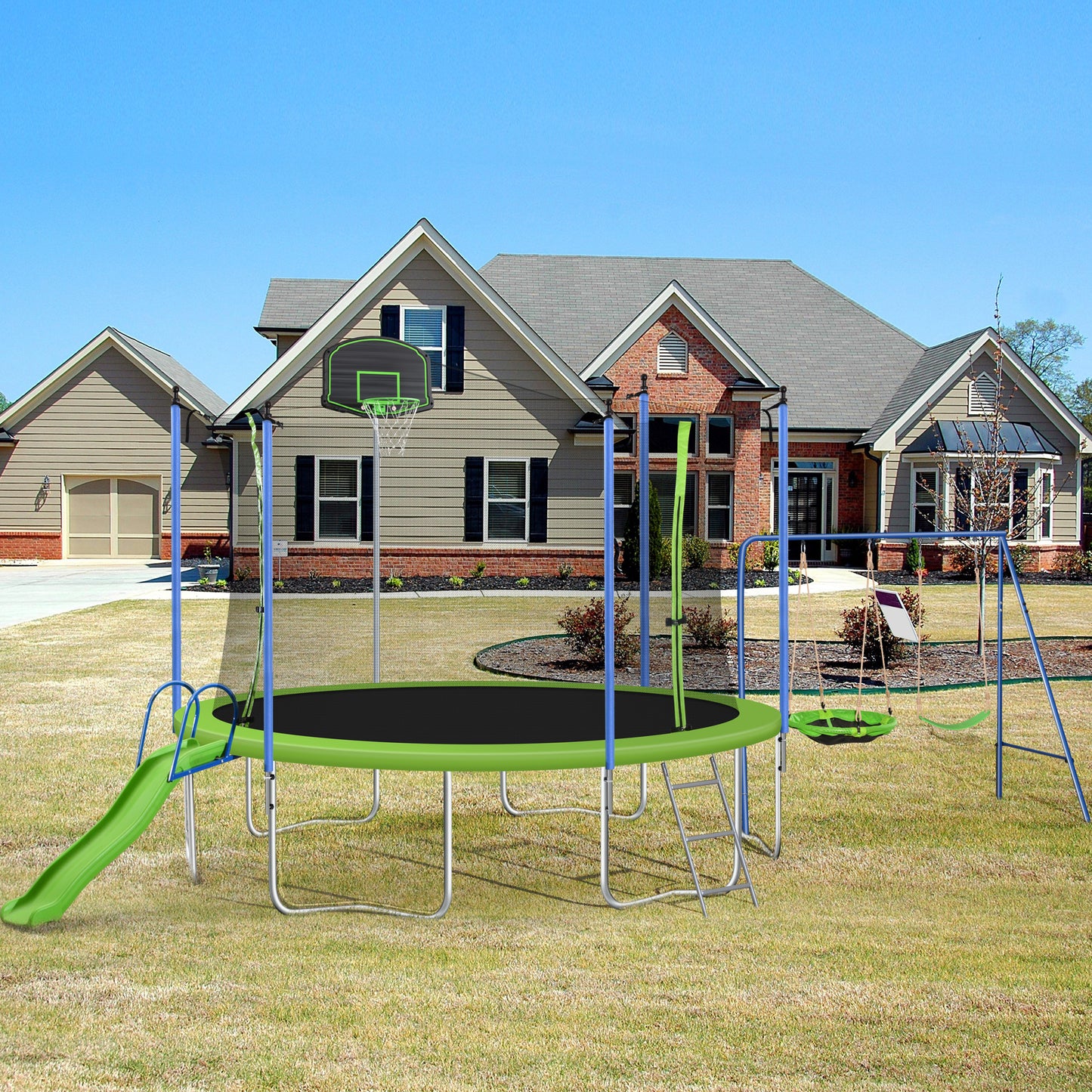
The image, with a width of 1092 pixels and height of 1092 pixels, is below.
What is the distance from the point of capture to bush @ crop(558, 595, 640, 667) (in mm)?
11719

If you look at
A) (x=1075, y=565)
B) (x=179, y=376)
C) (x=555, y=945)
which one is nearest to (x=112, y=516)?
(x=179, y=376)

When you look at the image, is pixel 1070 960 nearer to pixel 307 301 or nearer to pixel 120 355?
pixel 307 301

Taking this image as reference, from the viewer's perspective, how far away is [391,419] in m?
7.13

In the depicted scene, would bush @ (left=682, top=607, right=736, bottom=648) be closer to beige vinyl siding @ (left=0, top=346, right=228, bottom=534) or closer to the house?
the house

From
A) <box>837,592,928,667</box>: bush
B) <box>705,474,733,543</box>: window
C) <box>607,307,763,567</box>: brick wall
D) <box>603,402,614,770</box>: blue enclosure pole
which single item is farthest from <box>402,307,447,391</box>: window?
<box>705,474,733,543</box>: window

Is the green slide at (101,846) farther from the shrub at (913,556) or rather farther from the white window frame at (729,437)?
the shrub at (913,556)

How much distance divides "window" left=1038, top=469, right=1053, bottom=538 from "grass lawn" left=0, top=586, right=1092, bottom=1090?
780 inches

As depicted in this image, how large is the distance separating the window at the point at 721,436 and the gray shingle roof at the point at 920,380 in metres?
3.48

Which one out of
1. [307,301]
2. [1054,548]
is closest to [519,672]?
[307,301]

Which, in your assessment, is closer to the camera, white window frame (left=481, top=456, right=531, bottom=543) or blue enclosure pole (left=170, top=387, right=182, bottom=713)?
blue enclosure pole (left=170, top=387, right=182, bottom=713)

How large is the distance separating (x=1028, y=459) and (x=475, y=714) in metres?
22.7

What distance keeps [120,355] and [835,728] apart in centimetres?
2635

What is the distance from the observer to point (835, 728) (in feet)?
22.5

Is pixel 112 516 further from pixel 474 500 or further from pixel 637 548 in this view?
pixel 474 500
